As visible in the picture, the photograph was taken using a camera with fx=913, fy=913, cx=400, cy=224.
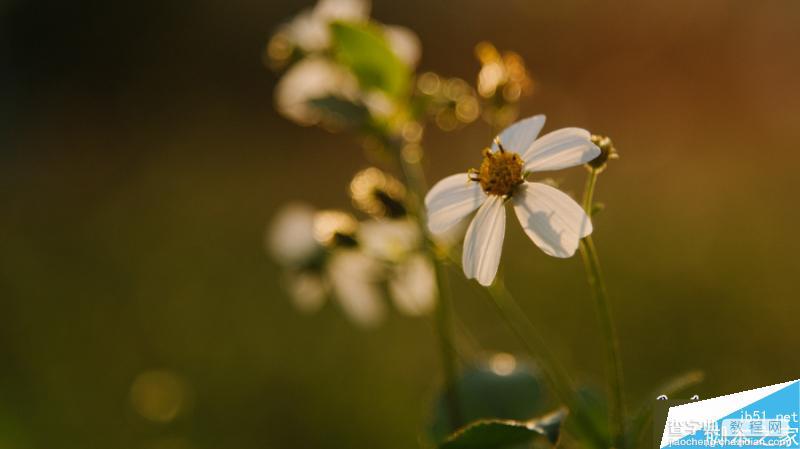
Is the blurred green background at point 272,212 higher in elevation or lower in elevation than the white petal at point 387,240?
higher

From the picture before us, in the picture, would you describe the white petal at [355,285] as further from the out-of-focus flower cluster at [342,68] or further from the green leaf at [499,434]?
the green leaf at [499,434]

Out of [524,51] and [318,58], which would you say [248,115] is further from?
[318,58]

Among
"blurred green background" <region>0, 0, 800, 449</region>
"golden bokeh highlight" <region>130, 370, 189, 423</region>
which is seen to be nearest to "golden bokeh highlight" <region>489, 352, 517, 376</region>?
"blurred green background" <region>0, 0, 800, 449</region>

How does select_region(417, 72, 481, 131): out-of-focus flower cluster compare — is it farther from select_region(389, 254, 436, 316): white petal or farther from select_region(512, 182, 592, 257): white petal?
select_region(512, 182, 592, 257): white petal

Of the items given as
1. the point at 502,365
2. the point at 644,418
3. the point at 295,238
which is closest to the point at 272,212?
the point at 295,238

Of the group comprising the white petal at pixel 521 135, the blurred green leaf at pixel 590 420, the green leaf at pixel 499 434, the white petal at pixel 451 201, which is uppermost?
the white petal at pixel 521 135

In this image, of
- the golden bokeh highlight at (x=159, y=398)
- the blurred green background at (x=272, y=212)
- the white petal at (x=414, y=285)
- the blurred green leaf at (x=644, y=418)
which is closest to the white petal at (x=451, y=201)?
the blurred green leaf at (x=644, y=418)

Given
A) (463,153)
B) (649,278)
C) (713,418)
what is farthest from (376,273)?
(463,153)

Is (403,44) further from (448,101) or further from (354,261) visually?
(354,261)
